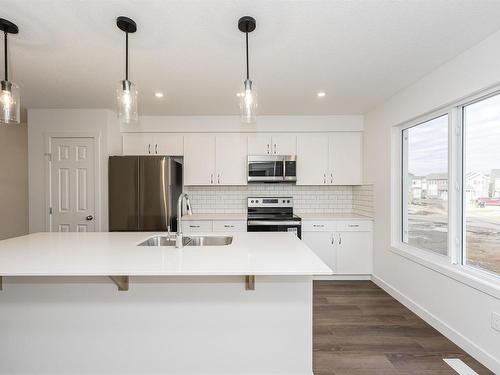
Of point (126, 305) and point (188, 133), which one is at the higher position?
point (188, 133)

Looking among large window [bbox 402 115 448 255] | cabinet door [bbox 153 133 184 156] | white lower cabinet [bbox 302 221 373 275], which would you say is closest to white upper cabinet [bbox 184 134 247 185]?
cabinet door [bbox 153 133 184 156]

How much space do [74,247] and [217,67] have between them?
1.82m

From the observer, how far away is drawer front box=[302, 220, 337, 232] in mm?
3934

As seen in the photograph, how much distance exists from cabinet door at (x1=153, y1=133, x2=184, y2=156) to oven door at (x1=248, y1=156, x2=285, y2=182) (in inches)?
42.4

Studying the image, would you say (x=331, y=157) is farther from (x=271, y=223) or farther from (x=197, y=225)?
(x=197, y=225)

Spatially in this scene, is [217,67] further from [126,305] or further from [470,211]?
[470,211]

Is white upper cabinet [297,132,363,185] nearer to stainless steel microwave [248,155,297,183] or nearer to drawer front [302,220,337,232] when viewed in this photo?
stainless steel microwave [248,155,297,183]

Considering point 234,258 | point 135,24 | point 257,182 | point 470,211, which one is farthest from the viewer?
point 257,182

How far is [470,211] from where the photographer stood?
234 cm

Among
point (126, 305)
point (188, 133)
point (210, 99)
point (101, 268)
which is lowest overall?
point (126, 305)

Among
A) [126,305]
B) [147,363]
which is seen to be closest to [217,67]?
[126,305]

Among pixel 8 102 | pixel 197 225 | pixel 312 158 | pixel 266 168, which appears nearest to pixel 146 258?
pixel 8 102

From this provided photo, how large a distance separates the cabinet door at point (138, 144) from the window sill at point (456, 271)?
3584 millimetres

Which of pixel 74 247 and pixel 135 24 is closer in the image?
pixel 135 24
